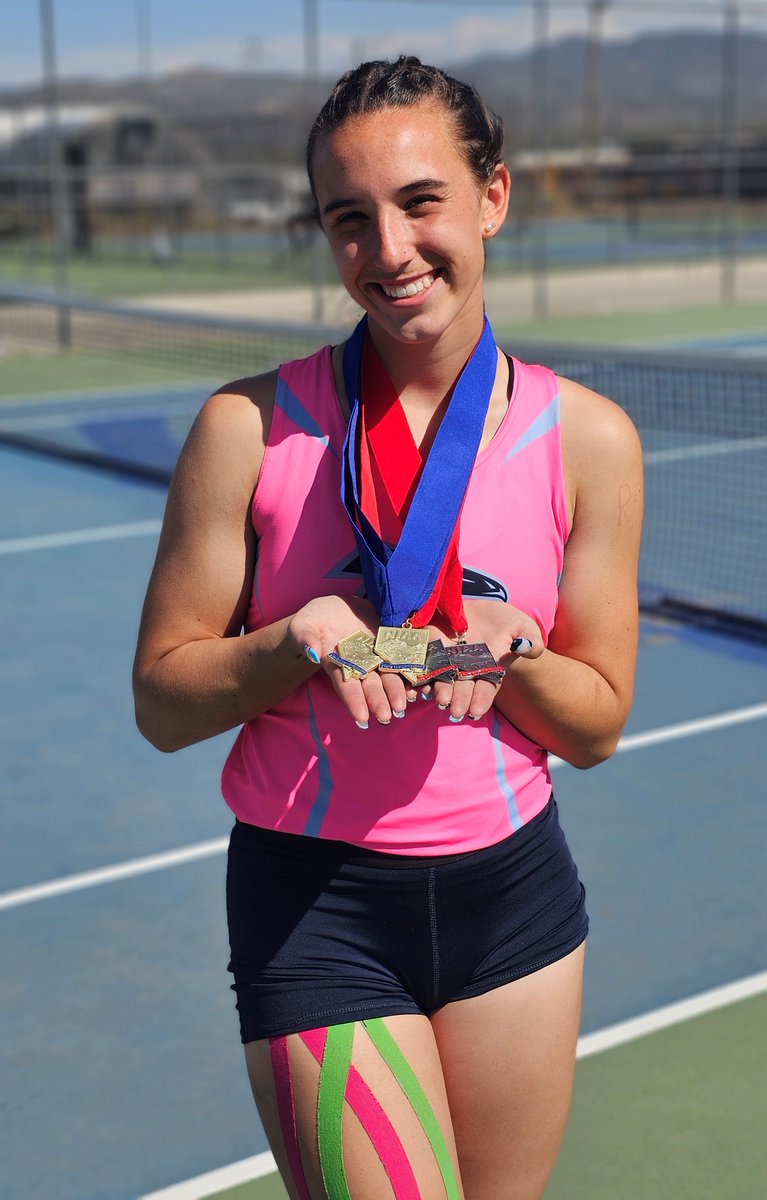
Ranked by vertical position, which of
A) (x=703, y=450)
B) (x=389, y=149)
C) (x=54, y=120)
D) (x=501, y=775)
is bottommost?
(x=703, y=450)

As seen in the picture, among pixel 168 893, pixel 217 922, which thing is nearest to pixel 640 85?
pixel 168 893

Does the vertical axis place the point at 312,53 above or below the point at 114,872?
above

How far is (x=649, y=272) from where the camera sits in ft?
87.4

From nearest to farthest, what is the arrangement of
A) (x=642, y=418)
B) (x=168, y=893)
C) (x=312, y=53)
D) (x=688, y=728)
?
1. (x=168, y=893)
2. (x=688, y=728)
3. (x=642, y=418)
4. (x=312, y=53)

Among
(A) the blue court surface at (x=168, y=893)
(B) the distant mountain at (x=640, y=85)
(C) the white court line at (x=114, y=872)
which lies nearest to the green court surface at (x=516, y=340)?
(A) the blue court surface at (x=168, y=893)

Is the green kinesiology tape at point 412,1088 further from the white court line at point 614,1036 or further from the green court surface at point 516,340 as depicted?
the green court surface at point 516,340

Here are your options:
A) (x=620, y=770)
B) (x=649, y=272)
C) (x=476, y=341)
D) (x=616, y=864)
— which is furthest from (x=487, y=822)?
(x=649, y=272)

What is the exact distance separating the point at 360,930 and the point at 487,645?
45cm

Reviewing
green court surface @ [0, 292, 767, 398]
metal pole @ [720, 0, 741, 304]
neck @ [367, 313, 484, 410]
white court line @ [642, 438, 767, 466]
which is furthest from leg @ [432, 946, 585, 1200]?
metal pole @ [720, 0, 741, 304]

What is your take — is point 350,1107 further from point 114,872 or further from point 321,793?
point 114,872

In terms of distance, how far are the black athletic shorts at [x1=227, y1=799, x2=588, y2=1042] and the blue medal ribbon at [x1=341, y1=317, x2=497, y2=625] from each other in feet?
1.19

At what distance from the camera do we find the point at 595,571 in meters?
2.00

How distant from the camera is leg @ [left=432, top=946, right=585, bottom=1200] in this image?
6.43 ft

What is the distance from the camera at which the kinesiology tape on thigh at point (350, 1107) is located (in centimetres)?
184
